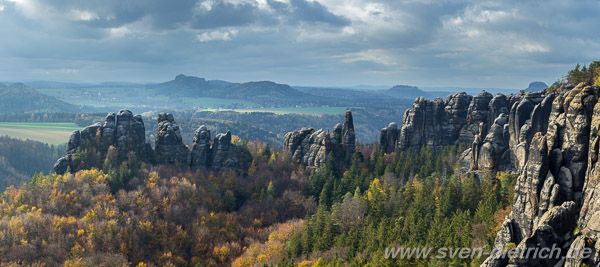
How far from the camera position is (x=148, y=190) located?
106750 mm

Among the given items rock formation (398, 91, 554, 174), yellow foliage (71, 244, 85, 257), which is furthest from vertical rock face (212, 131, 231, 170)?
yellow foliage (71, 244, 85, 257)

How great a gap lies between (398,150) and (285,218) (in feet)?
137

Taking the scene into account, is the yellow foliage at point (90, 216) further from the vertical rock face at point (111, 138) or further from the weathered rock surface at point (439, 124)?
the weathered rock surface at point (439, 124)

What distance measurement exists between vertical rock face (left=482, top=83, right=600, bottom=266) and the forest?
9318 millimetres

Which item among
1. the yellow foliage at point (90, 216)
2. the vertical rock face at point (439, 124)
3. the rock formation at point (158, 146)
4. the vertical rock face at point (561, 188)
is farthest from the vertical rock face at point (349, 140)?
the vertical rock face at point (561, 188)

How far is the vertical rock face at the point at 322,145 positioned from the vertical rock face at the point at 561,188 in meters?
73.0

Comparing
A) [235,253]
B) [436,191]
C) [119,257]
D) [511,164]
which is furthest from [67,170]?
[511,164]

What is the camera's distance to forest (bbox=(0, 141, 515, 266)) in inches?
2906

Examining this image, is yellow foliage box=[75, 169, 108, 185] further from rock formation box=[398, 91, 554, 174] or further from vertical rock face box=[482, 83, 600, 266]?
vertical rock face box=[482, 83, 600, 266]

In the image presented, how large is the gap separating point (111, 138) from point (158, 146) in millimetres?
12578

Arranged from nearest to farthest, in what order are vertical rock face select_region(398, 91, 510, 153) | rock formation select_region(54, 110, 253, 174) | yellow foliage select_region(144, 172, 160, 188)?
1. yellow foliage select_region(144, 172, 160, 188)
2. rock formation select_region(54, 110, 253, 174)
3. vertical rock face select_region(398, 91, 510, 153)

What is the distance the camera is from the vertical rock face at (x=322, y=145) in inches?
4872

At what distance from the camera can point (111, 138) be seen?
392 feet

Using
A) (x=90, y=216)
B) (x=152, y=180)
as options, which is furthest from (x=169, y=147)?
(x=90, y=216)
